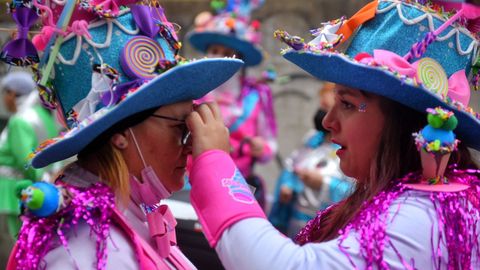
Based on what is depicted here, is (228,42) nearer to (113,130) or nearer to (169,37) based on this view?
(169,37)

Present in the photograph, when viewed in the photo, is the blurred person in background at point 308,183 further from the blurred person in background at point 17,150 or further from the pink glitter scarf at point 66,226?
the pink glitter scarf at point 66,226

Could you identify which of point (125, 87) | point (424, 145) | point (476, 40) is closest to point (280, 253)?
point (424, 145)

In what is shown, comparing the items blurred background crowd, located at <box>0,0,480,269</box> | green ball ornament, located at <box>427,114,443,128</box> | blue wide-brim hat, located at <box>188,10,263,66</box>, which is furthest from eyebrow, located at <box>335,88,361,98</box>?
blue wide-brim hat, located at <box>188,10,263,66</box>

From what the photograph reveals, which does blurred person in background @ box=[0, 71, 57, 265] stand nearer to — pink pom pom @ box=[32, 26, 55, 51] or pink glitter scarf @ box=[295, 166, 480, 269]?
pink pom pom @ box=[32, 26, 55, 51]

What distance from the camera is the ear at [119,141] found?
1793mm

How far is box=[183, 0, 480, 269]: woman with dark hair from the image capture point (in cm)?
Result: 159

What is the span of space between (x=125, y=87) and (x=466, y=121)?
908 mm

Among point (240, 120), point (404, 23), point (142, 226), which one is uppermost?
point (404, 23)

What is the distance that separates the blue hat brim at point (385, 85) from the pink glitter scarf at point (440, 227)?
0.52 feet

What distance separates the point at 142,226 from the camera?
188cm

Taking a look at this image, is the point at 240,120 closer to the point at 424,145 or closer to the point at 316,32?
the point at 316,32

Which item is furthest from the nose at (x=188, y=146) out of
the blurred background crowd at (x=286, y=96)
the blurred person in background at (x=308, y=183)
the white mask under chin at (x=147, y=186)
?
the blurred background crowd at (x=286, y=96)

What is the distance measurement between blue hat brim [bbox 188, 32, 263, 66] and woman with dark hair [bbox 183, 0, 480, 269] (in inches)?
143

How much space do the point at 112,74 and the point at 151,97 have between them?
123mm
